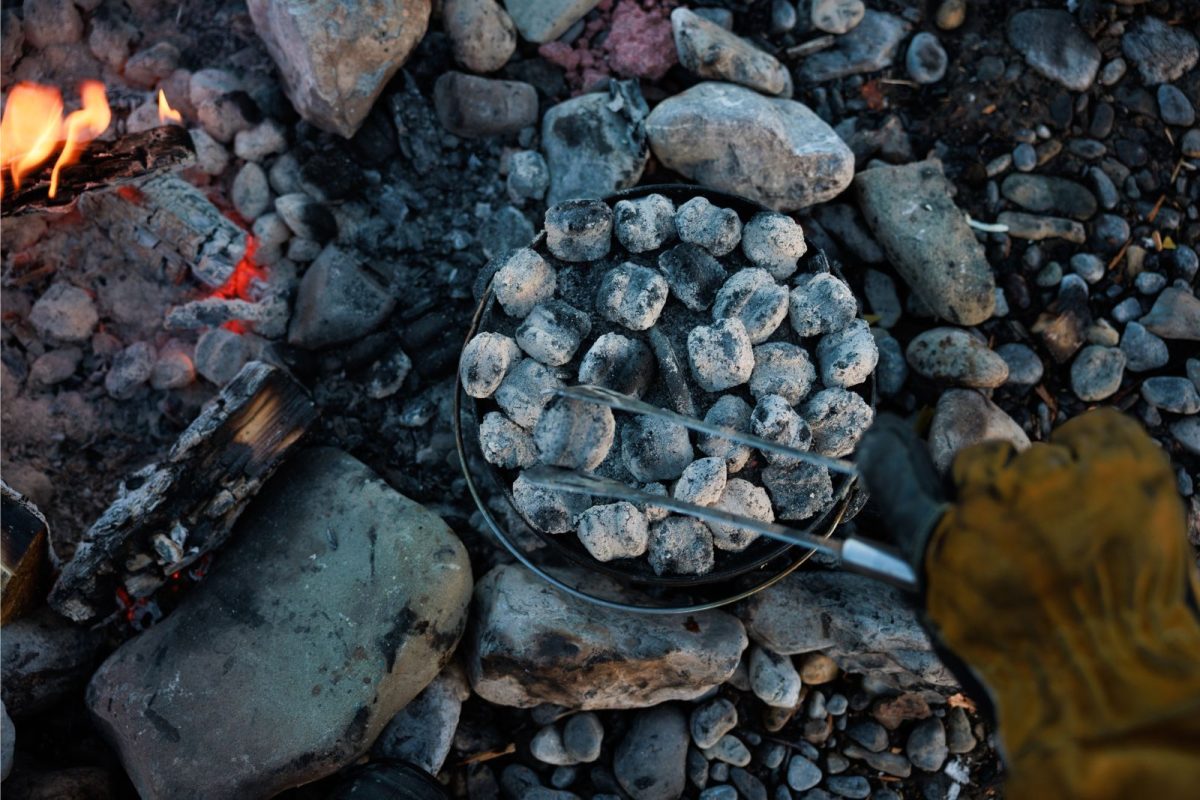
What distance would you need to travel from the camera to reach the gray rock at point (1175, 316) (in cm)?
254

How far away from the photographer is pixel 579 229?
85.4 inches

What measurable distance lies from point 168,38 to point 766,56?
2005mm

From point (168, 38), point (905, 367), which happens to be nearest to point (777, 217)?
point (905, 367)

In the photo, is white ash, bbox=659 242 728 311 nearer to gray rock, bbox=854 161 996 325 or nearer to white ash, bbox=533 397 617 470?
white ash, bbox=533 397 617 470

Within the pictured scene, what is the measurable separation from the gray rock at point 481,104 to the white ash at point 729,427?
1270 mm

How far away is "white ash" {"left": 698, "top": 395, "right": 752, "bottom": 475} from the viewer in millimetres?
2045

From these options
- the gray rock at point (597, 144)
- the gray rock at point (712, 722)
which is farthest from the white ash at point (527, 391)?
the gray rock at point (712, 722)

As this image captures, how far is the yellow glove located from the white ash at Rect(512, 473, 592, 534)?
95 centimetres

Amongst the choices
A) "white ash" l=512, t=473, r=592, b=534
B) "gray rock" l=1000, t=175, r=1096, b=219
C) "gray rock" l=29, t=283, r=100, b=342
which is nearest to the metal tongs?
"white ash" l=512, t=473, r=592, b=534

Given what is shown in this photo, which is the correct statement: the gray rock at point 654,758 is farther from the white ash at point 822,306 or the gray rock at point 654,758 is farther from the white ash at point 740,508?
the white ash at point 822,306

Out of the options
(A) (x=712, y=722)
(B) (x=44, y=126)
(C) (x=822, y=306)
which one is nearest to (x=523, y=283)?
(C) (x=822, y=306)

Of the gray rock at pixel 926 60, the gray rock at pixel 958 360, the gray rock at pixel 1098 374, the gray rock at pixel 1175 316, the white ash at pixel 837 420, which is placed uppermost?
the gray rock at pixel 926 60

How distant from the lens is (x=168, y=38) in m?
2.83

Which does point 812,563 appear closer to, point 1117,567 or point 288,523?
point 1117,567
